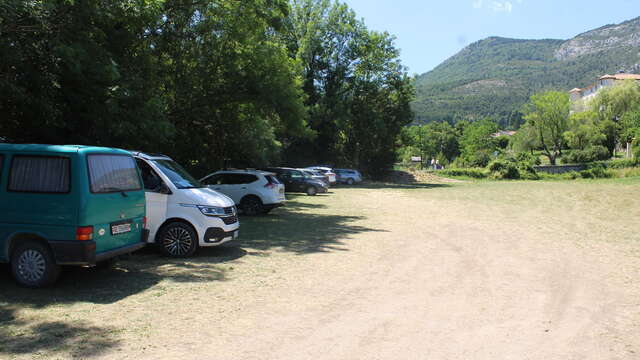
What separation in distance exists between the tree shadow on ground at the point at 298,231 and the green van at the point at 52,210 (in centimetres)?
460

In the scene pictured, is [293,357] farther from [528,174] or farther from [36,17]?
[528,174]

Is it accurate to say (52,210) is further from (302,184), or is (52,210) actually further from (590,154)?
(590,154)

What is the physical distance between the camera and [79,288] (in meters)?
7.17

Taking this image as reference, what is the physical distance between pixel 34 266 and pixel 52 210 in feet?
2.98

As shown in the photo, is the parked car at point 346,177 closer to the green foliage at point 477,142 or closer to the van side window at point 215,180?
the van side window at point 215,180

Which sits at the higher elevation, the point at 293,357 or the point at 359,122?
the point at 359,122

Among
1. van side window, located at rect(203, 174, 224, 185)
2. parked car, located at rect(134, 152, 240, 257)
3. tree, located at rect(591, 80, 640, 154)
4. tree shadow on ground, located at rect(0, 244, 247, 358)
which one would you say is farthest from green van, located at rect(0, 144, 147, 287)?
tree, located at rect(591, 80, 640, 154)

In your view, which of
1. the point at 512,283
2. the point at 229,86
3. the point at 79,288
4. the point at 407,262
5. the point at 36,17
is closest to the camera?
the point at 79,288

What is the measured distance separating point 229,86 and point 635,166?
5509 cm

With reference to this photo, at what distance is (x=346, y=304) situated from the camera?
6598 mm

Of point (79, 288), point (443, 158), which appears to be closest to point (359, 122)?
point (79, 288)

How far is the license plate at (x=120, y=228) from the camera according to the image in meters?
7.18

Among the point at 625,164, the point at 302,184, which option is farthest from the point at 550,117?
the point at 302,184

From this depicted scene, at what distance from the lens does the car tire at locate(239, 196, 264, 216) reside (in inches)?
683
